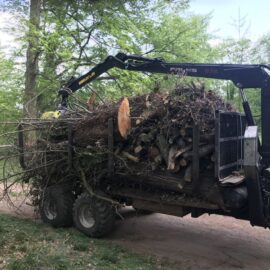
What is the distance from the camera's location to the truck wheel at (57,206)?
8.24 m

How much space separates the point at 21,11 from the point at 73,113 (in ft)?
36.3

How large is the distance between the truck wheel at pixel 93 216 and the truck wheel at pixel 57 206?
1.10 feet

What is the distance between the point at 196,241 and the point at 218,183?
173cm

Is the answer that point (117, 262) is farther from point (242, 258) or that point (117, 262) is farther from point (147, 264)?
point (242, 258)

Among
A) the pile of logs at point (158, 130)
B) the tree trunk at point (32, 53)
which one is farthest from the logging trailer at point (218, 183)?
Result: the tree trunk at point (32, 53)

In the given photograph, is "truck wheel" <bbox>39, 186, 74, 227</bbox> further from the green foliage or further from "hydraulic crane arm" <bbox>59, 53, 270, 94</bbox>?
the green foliage

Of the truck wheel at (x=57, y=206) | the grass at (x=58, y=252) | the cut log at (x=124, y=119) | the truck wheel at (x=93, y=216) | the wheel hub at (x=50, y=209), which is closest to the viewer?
the grass at (x=58, y=252)

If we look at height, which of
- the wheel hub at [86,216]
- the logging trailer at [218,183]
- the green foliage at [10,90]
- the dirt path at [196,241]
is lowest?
the dirt path at [196,241]

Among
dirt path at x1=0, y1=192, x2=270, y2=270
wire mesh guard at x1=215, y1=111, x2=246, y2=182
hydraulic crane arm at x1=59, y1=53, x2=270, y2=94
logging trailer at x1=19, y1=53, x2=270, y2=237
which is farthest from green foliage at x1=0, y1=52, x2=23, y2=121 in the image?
wire mesh guard at x1=215, y1=111, x2=246, y2=182

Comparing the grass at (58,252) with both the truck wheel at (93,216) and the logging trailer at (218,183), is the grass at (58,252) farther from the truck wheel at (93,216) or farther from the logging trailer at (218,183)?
the logging trailer at (218,183)

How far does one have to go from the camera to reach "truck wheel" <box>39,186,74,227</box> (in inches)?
324

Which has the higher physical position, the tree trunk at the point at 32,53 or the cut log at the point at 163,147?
the tree trunk at the point at 32,53

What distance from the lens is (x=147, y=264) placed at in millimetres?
6148

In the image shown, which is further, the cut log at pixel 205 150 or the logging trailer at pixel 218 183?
the cut log at pixel 205 150
